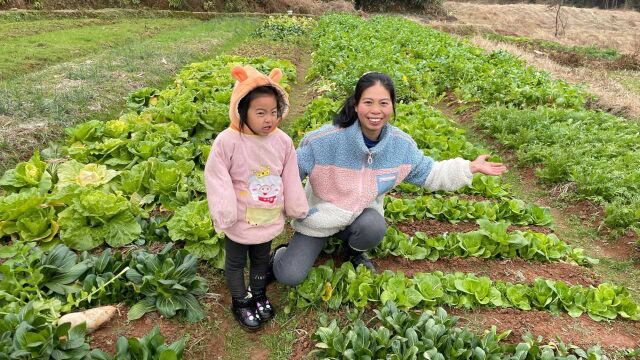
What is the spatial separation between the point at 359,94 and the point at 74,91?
6.19 meters

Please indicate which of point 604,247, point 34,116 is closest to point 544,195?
point 604,247

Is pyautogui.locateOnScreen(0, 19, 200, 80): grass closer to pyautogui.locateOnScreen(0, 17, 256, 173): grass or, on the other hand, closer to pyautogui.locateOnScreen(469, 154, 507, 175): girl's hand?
pyautogui.locateOnScreen(0, 17, 256, 173): grass

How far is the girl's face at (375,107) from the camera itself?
10.7ft

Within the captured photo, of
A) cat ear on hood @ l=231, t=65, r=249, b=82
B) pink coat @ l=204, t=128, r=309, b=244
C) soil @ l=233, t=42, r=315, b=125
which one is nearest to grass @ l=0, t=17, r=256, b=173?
soil @ l=233, t=42, r=315, b=125

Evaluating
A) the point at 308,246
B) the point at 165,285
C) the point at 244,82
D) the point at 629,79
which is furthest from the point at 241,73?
the point at 629,79

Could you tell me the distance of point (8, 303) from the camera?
121 inches

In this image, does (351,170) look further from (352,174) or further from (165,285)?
(165,285)

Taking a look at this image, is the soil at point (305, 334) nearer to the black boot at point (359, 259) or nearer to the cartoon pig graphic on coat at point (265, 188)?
the black boot at point (359, 259)

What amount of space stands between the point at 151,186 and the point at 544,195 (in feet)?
16.9

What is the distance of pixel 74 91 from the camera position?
7516mm

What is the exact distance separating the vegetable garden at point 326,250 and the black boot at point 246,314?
0.22 metres

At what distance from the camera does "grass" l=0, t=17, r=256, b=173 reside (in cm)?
586

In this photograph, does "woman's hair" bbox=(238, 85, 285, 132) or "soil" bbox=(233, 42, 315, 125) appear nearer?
"woman's hair" bbox=(238, 85, 285, 132)

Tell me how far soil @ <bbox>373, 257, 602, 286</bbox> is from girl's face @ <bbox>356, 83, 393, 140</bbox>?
1.54m
